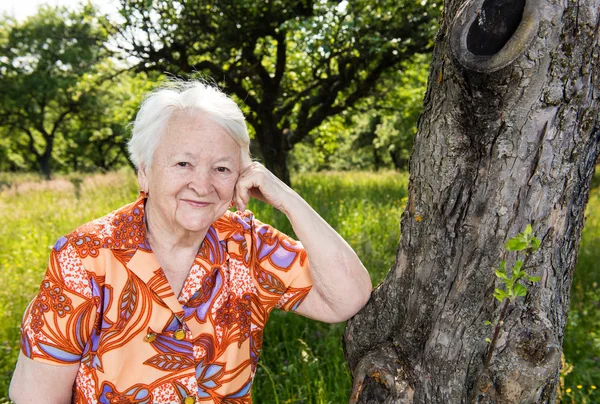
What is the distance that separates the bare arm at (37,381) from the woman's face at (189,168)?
0.66 meters

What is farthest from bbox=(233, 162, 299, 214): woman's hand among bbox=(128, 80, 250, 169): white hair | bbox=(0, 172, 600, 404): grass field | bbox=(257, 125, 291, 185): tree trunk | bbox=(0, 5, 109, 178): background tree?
bbox=(0, 5, 109, 178): background tree

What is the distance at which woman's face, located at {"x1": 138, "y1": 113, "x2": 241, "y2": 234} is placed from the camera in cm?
175

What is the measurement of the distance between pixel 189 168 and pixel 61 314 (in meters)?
0.68

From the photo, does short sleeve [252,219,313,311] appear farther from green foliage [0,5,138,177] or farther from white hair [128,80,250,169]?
green foliage [0,5,138,177]

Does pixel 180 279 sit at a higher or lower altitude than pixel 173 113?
lower

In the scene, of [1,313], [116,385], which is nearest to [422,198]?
[116,385]

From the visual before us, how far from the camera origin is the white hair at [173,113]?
177cm

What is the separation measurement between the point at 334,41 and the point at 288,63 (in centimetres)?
366

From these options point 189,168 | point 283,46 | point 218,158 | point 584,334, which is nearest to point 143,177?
point 189,168

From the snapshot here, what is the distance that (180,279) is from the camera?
1.88 m

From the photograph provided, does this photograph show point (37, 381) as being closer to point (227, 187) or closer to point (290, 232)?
point (227, 187)

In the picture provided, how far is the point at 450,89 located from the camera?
141 cm

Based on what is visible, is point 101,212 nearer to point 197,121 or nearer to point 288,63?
point 197,121

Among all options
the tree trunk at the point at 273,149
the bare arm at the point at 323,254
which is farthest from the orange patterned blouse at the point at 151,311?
the tree trunk at the point at 273,149
